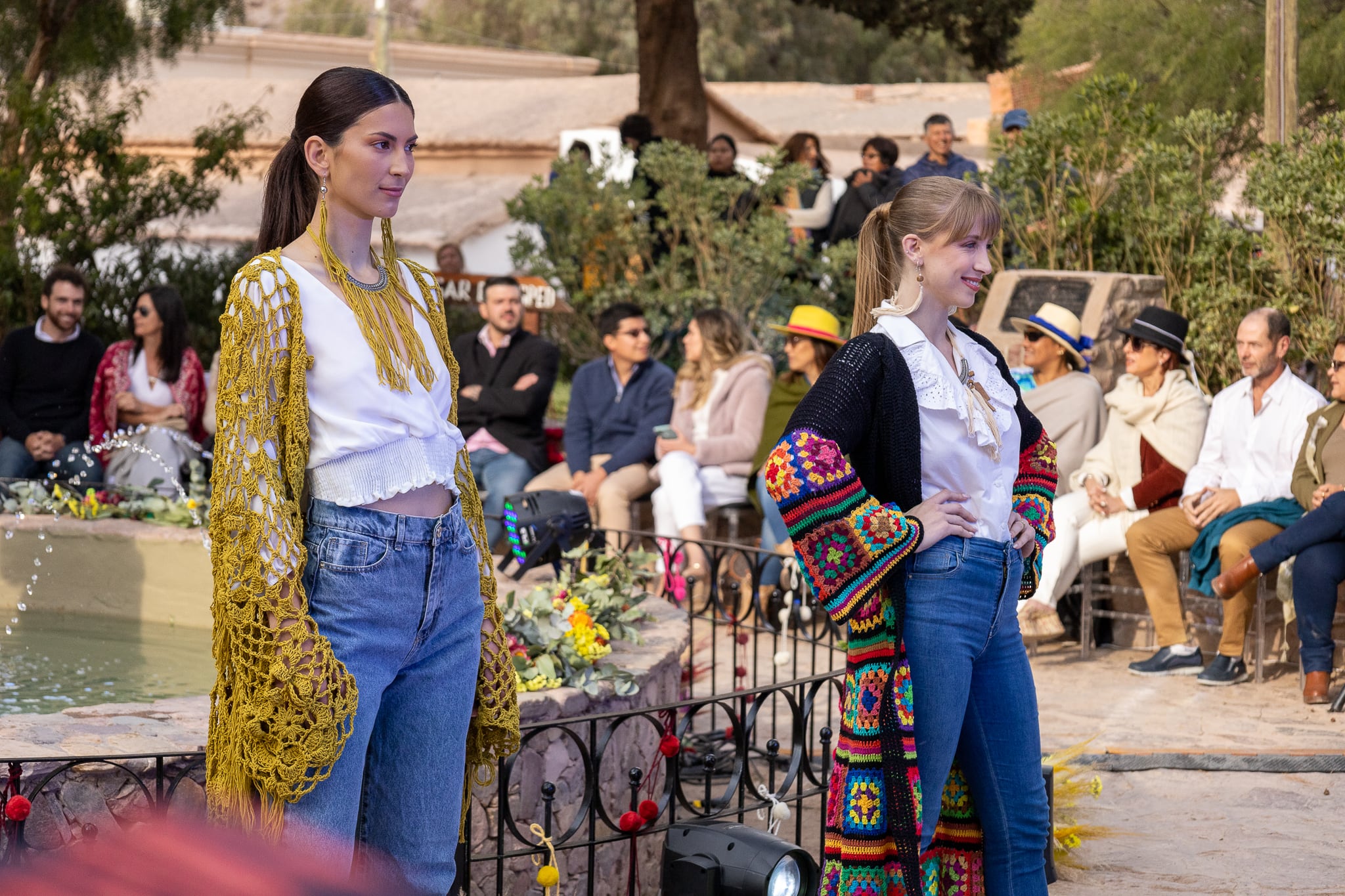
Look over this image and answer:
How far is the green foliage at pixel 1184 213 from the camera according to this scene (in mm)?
8570

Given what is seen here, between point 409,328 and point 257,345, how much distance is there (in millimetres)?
297

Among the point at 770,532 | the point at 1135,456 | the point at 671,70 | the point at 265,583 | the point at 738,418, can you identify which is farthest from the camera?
the point at 671,70

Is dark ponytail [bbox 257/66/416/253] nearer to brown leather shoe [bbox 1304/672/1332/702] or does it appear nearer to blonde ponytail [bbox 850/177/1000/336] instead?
blonde ponytail [bbox 850/177/1000/336]

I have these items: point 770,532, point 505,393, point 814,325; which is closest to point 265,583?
point 770,532

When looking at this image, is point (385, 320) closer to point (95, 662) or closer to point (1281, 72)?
point (95, 662)

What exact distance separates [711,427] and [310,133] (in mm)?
6170

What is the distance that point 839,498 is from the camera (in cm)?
326

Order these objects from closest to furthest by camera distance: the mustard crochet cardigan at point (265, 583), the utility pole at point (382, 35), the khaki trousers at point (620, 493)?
the mustard crochet cardigan at point (265, 583), the khaki trousers at point (620, 493), the utility pole at point (382, 35)

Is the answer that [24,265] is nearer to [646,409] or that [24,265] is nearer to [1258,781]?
[646,409]

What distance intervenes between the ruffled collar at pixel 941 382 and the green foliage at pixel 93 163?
9.91m

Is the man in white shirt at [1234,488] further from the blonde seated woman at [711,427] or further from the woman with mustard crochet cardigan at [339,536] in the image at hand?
the woman with mustard crochet cardigan at [339,536]

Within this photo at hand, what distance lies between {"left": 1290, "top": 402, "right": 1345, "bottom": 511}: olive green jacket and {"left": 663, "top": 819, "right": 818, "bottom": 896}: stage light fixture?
4189 millimetres

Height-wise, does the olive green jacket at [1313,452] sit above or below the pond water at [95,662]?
above

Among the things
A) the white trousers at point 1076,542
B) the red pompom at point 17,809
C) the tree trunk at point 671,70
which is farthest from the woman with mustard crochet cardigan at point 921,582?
the tree trunk at point 671,70
